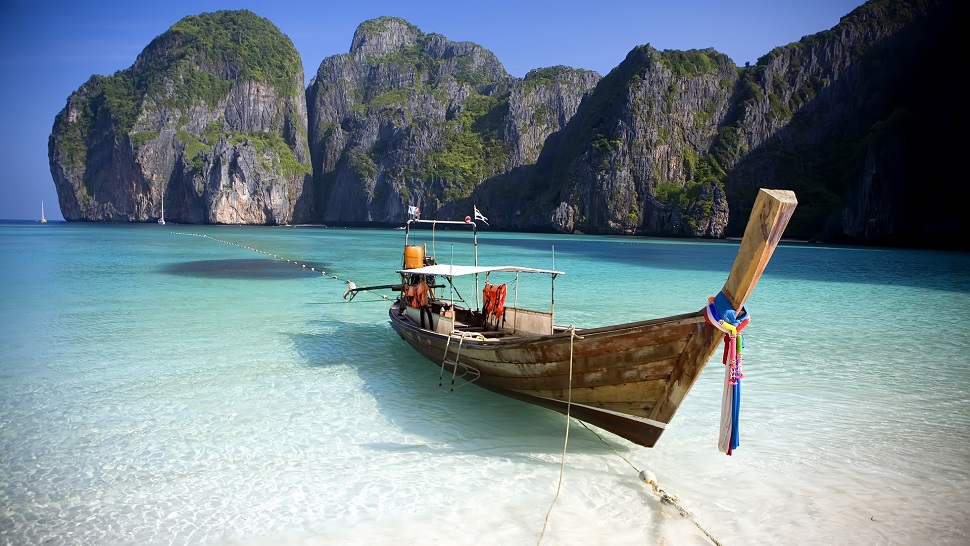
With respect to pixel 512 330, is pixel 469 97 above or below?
above

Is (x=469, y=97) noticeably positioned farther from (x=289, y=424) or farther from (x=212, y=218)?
(x=289, y=424)

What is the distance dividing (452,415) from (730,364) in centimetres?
485

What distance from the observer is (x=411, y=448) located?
820cm

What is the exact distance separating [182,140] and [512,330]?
179m

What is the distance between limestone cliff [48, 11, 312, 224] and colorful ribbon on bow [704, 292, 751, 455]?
534 feet

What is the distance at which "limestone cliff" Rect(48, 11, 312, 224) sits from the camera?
156 meters

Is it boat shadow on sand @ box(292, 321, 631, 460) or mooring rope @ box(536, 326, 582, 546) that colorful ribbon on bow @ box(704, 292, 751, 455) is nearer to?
mooring rope @ box(536, 326, 582, 546)

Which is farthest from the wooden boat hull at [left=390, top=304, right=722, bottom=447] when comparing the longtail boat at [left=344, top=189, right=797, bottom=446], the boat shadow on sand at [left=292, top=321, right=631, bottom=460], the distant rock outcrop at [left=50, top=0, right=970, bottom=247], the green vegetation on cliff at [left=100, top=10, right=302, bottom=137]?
the green vegetation on cliff at [left=100, top=10, right=302, bottom=137]

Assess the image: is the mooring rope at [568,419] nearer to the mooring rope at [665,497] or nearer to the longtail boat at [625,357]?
the longtail boat at [625,357]

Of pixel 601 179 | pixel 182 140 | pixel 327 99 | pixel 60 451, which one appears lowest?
pixel 60 451

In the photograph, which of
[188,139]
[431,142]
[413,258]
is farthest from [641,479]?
[188,139]

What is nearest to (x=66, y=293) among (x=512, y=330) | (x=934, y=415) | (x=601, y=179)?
(x=512, y=330)

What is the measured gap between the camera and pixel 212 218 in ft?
497

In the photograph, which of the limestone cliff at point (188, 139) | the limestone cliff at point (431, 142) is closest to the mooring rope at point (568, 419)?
the limestone cliff at point (431, 142)
